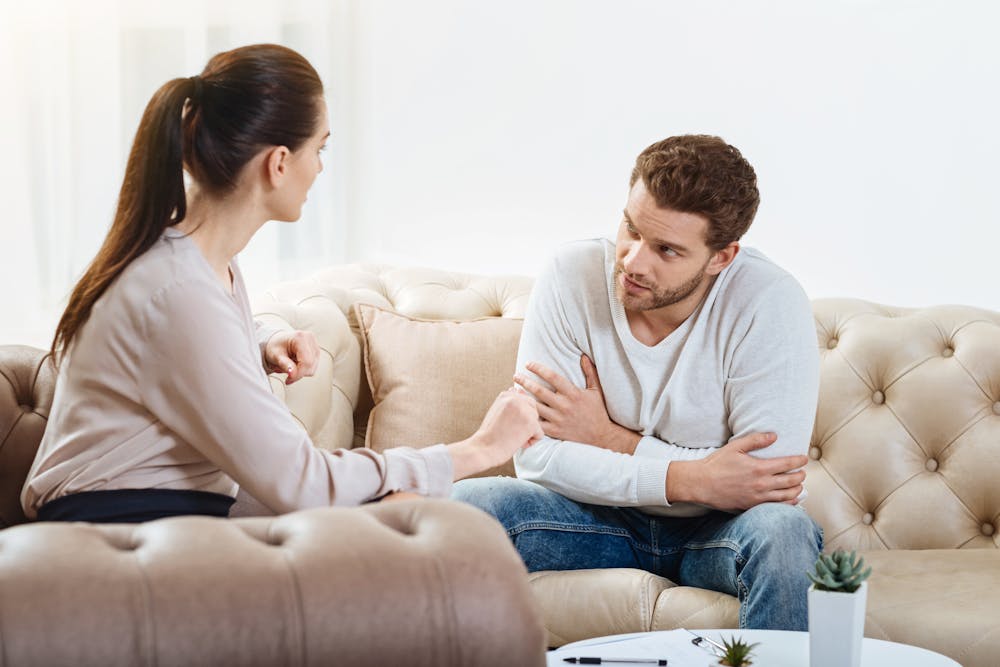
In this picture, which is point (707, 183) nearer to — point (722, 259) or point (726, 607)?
point (722, 259)

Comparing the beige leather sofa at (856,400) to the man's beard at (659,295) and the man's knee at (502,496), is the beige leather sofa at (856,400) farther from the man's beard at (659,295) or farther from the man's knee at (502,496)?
the man's beard at (659,295)

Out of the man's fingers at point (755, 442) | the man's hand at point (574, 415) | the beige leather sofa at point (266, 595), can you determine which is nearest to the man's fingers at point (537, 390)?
the man's hand at point (574, 415)

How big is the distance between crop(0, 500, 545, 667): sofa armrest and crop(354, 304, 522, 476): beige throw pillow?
1.38m

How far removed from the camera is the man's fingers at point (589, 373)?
2211 mm

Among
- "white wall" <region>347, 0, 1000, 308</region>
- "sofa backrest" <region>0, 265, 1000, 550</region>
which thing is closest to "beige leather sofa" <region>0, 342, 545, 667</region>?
"sofa backrest" <region>0, 265, 1000, 550</region>

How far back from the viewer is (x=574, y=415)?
214 cm

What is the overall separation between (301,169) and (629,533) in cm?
97

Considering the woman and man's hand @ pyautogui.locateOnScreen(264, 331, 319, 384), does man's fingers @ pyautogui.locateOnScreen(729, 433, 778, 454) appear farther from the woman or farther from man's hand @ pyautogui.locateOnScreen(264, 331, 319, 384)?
man's hand @ pyautogui.locateOnScreen(264, 331, 319, 384)

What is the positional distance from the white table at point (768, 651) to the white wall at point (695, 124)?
1544mm

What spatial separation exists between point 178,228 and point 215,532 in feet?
2.15

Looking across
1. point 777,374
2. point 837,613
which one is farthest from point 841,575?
point 777,374

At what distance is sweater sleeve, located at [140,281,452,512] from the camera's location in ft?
4.53

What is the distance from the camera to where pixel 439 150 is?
10.7 ft

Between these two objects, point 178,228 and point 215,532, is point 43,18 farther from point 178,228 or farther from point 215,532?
point 215,532
